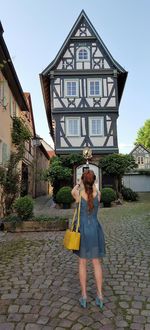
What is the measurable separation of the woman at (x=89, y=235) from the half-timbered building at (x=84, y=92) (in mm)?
17829

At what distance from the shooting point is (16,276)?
17.0ft

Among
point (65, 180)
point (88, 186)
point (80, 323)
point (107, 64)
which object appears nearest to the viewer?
point (80, 323)

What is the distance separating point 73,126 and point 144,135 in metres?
29.6

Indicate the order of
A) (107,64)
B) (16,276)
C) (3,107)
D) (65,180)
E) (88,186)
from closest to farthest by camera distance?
(88,186), (16,276), (3,107), (65,180), (107,64)

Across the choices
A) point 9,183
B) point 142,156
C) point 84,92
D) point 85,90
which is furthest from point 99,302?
point 142,156

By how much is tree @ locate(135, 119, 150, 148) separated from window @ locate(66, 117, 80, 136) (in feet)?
92.8

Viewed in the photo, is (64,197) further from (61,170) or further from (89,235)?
(89,235)

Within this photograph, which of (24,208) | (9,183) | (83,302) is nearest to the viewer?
(83,302)

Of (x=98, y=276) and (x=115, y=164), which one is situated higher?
(x=115, y=164)

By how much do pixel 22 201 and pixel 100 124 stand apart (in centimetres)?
1310

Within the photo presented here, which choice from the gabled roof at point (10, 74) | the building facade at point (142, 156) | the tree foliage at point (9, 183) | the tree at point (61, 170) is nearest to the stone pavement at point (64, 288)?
the tree foliage at point (9, 183)

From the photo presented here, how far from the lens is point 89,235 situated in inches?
156

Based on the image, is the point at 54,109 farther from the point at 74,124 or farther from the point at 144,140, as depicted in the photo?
the point at 144,140

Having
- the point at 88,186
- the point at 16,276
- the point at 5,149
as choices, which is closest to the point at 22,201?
the point at 5,149
